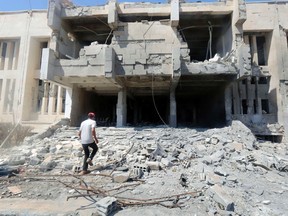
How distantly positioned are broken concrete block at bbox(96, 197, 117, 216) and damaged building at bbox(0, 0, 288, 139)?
262 inches

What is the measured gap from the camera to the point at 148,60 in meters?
10.1

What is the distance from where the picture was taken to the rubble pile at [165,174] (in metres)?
3.85

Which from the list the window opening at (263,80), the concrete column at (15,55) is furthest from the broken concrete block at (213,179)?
the concrete column at (15,55)

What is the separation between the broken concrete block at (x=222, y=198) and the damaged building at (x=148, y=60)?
20.5 ft

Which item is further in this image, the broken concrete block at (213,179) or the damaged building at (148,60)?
the damaged building at (148,60)

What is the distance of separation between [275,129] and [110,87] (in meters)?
10.2

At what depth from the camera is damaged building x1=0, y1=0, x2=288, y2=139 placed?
395 inches

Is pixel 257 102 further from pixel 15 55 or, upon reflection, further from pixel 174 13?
pixel 15 55

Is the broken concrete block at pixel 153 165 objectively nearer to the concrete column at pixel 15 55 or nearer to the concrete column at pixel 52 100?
the concrete column at pixel 52 100

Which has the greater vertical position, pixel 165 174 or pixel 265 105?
pixel 265 105

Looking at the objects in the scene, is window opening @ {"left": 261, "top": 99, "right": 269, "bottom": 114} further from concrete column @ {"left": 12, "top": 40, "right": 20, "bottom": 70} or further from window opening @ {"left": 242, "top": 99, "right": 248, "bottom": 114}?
concrete column @ {"left": 12, "top": 40, "right": 20, "bottom": 70}

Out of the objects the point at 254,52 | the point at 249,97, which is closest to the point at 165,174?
the point at 249,97

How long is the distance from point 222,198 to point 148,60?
7652 millimetres

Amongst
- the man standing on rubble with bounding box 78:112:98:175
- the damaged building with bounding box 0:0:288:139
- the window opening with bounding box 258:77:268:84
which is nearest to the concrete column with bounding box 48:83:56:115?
the damaged building with bounding box 0:0:288:139
